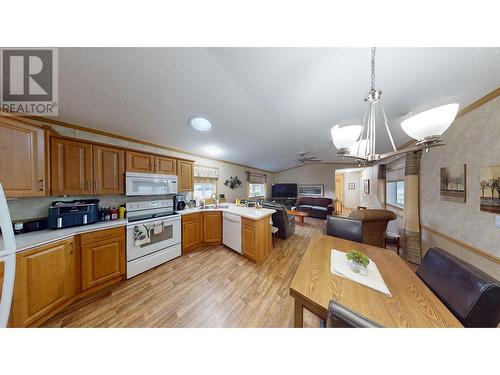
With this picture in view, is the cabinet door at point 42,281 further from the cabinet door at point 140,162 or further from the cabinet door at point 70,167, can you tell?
the cabinet door at point 140,162

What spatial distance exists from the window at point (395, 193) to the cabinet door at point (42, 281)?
18.9 ft

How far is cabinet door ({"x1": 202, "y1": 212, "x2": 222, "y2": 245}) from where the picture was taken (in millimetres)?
2982

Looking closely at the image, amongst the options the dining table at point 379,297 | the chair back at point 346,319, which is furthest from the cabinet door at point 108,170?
the chair back at point 346,319

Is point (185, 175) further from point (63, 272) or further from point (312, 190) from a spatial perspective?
point (312, 190)

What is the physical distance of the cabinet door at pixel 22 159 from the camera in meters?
1.24

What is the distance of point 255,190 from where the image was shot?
5715mm

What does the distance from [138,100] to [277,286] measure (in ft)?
9.24

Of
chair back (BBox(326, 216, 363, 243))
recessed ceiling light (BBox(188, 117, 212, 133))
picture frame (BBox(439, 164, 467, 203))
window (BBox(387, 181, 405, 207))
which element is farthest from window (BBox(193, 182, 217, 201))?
window (BBox(387, 181, 405, 207))

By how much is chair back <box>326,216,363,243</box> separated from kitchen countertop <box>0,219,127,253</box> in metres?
2.81

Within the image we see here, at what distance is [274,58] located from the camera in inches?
48.4

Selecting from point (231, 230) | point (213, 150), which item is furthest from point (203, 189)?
point (231, 230)

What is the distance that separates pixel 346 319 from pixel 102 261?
2.51 metres

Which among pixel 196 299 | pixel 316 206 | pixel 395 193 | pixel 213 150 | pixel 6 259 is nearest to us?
pixel 6 259
